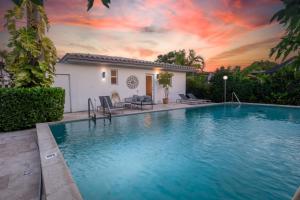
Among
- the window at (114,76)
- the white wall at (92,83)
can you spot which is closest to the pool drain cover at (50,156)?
the white wall at (92,83)

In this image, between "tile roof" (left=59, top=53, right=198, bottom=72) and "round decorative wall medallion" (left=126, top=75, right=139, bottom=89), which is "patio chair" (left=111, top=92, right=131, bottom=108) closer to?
"round decorative wall medallion" (left=126, top=75, right=139, bottom=89)

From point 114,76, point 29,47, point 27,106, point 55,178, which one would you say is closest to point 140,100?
point 114,76

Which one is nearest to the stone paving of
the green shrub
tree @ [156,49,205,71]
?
the green shrub

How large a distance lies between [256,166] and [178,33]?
1471cm

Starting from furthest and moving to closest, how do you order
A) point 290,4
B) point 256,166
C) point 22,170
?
1. point 256,166
2. point 22,170
3. point 290,4

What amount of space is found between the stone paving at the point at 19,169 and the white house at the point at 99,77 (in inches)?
244

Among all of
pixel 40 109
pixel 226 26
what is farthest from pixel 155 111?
pixel 226 26

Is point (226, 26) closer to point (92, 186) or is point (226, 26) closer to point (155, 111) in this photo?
point (155, 111)

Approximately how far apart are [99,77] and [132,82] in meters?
2.86

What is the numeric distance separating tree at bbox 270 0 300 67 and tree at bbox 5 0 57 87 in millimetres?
8879

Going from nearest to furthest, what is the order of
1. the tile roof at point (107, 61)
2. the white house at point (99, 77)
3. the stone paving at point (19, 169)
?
the stone paving at point (19, 169)
the tile roof at point (107, 61)
the white house at point (99, 77)

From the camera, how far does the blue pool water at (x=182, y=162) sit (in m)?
3.25

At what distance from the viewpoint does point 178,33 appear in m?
16.6

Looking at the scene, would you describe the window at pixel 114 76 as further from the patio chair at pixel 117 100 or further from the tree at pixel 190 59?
the tree at pixel 190 59
